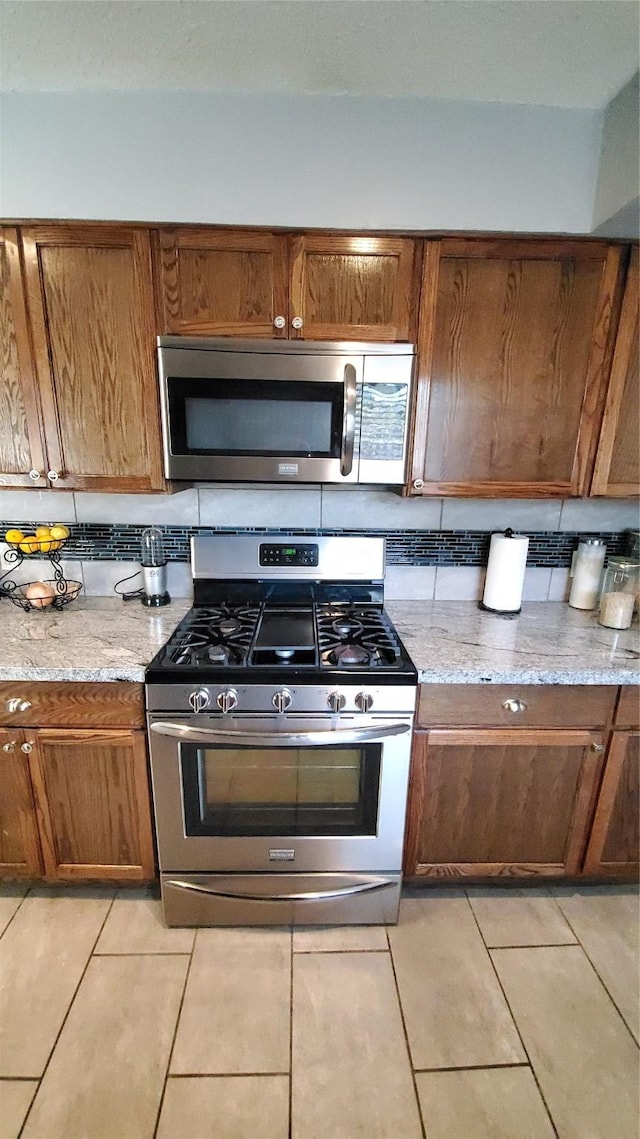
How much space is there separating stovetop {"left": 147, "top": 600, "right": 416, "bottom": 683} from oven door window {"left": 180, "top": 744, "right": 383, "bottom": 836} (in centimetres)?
25

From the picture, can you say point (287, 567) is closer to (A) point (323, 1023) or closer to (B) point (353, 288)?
(B) point (353, 288)

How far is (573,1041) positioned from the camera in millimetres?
1339

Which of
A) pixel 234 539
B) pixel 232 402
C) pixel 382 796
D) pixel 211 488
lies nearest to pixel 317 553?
pixel 234 539

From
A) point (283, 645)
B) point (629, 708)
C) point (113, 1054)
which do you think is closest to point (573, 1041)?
point (629, 708)

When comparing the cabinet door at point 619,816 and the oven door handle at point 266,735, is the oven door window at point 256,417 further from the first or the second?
the cabinet door at point 619,816

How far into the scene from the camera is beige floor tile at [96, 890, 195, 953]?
154 centimetres

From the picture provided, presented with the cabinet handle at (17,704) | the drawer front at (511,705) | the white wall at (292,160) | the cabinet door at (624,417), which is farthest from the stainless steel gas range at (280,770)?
the white wall at (292,160)

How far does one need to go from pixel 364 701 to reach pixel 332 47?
173 centimetres

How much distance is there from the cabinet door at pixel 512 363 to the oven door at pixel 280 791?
883 mm

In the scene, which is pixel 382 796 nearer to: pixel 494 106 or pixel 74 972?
pixel 74 972

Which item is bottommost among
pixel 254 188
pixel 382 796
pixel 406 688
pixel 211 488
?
pixel 382 796

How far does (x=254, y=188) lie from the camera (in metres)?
1.42

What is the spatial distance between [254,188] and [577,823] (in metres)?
2.27

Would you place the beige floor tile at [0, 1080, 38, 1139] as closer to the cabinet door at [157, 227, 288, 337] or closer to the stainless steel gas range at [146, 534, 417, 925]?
the stainless steel gas range at [146, 534, 417, 925]
